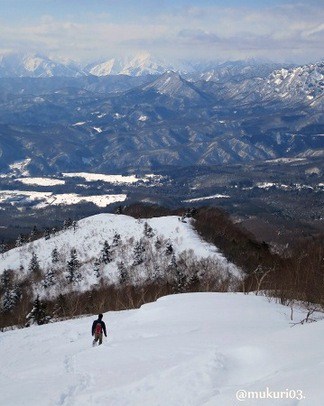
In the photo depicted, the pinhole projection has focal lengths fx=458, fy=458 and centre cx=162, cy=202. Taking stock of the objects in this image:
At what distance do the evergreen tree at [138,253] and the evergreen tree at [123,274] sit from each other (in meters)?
1.90

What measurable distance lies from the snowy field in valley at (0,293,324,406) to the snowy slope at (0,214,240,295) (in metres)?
41.1

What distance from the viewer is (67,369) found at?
17.1 m

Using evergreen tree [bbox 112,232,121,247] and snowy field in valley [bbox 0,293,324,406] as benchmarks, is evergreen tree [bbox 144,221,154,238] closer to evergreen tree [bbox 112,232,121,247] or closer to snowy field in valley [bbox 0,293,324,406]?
evergreen tree [bbox 112,232,121,247]

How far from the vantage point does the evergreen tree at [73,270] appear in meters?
74.6

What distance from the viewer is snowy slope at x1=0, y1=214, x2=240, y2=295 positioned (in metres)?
72.3

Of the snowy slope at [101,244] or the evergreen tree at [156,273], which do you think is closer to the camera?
the evergreen tree at [156,273]

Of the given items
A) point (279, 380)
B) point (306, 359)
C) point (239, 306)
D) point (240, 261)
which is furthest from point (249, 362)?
point (240, 261)

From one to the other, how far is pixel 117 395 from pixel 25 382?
4.56 m

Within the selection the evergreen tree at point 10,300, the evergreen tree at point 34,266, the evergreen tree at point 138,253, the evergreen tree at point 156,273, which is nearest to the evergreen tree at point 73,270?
the evergreen tree at point 34,266

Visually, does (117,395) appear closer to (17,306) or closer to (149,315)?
(149,315)

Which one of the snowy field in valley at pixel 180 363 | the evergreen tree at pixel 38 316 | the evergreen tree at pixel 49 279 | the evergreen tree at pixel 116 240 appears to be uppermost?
the snowy field in valley at pixel 180 363

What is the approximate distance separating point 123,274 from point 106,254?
7.87m

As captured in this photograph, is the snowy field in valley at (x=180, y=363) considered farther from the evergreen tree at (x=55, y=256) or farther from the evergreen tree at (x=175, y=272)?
the evergreen tree at (x=55, y=256)

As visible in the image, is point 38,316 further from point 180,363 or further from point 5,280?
point 5,280
